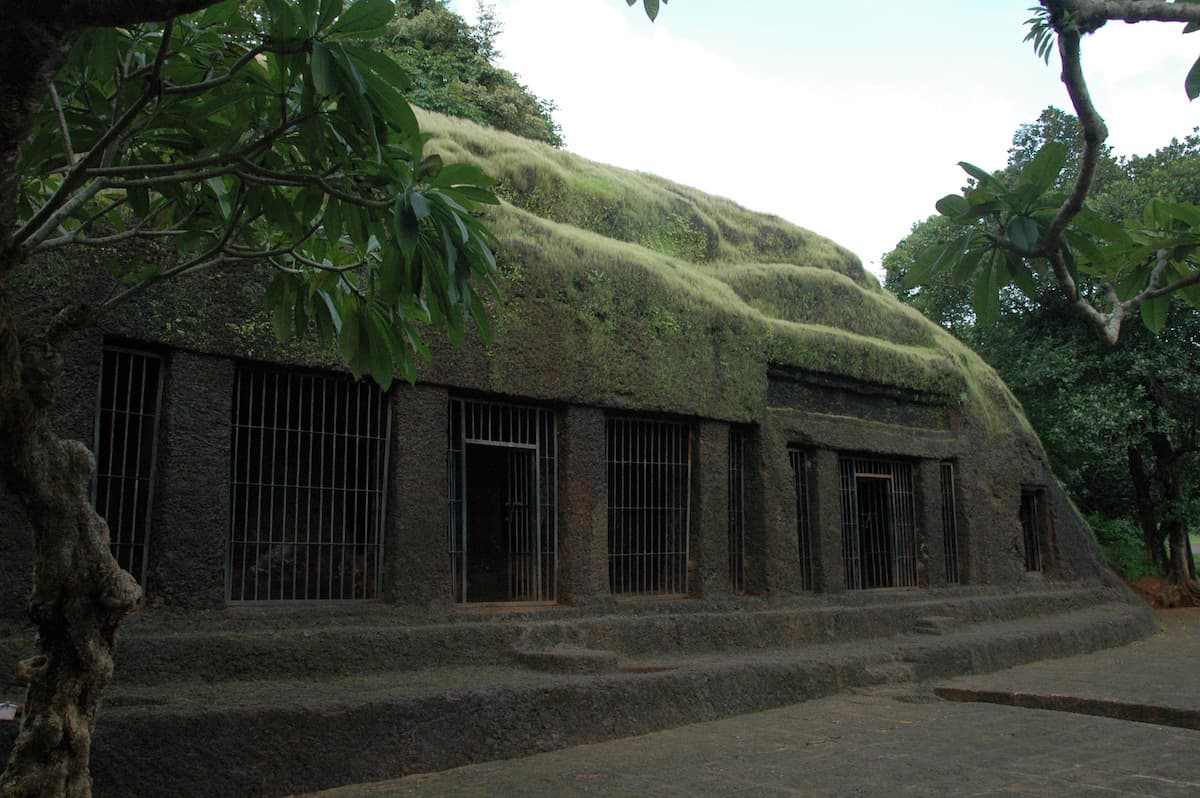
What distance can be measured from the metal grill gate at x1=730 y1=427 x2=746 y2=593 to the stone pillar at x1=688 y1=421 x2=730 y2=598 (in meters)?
0.37

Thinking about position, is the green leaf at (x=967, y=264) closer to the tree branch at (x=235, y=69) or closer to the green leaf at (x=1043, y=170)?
the green leaf at (x=1043, y=170)

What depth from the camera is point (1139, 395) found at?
16562mm

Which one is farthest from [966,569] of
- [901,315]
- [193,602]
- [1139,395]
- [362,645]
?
[193,602]

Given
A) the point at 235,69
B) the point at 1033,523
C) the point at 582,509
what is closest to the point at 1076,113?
the point at 235,69

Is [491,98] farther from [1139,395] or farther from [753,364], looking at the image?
[1139,395]

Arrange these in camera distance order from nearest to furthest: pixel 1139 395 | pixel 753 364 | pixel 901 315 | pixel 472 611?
1. pixel 472 611
2. pixel 753 364
3. pixel 901 315
4. pixel 1139 395

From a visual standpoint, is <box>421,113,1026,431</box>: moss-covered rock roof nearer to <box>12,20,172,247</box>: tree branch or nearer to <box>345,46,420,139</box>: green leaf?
<box>12,20,172,247</box>: tree branch

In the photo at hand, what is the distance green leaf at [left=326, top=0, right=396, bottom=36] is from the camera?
9.27 feet

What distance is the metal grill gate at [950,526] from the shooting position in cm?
1182

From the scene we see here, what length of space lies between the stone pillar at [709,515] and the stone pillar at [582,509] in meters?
1.11

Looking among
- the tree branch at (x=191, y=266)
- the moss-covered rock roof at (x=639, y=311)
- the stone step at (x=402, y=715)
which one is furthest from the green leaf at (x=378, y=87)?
the moss-covered rock roof at (x=639, y=311)

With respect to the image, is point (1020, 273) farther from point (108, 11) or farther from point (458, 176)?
point (108, 11)

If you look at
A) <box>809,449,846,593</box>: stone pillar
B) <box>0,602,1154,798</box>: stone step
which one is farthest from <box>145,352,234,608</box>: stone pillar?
<box>809,449,846,593</box>: stone pillar

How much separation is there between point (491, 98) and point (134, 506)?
15098 mm
